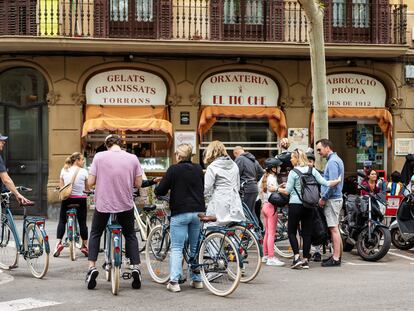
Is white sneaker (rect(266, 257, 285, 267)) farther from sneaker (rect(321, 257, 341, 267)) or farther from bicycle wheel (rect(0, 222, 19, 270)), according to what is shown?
bicycle wheel (rect(0, 222, 19, 270))

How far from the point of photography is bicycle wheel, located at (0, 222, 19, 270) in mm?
9531

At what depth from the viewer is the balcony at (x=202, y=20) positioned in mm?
17094

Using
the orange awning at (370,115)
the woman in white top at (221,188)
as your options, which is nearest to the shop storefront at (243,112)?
the orange awning at (370,115)

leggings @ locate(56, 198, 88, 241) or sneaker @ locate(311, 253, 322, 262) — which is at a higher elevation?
leggings @ locate(56, 198, 88, 241)

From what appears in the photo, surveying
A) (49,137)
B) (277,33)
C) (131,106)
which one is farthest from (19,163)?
(277,33)

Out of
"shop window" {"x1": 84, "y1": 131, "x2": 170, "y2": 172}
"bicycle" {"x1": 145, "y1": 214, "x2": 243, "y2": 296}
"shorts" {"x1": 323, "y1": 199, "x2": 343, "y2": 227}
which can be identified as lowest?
"bicycle" {"x1": 145, "y1": 214, "x2": 243, "y2": 296}

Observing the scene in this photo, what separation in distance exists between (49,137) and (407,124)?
9.66 meters

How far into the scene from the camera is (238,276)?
7.73m

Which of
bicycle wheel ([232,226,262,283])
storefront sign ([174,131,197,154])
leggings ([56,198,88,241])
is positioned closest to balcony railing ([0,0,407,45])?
storefront sign ([174,131,197,154])

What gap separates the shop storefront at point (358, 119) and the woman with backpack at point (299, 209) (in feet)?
27.7

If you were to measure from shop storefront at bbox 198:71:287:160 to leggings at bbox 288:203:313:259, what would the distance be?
7.87m

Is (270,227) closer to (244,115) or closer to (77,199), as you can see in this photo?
(77,199)

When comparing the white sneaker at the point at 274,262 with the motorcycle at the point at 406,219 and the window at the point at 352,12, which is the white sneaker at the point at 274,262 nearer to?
the motorcycle at the point at 406,219

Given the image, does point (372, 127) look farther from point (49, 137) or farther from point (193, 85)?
point (49, 137)
